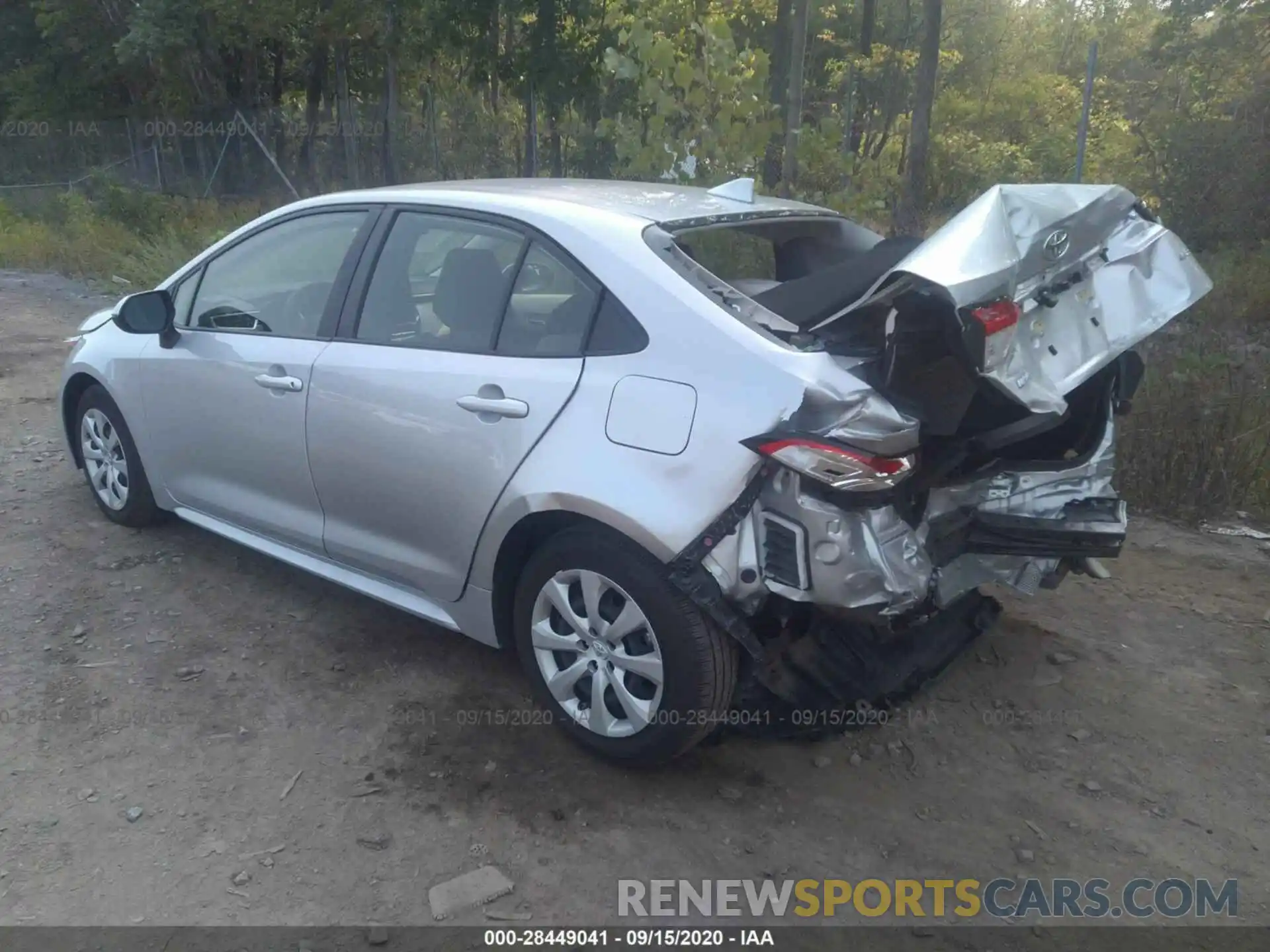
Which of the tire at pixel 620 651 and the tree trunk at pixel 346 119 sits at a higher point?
the tree trunk at pixel 346 119

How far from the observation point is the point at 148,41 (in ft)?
65.3

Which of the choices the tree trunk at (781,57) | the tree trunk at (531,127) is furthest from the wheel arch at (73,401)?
the tree trunk at (781,57)

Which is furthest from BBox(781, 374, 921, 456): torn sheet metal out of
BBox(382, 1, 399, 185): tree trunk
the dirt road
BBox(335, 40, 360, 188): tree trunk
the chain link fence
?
BBox(335, 40, 360, 188): tree trunk

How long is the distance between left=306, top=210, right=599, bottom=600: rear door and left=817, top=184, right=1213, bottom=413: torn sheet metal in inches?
36.9

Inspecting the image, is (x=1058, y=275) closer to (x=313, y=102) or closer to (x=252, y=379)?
(x=252, y=379)

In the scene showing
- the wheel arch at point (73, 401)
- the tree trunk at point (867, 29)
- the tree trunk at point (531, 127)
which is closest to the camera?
the wheel arch at point (73, 401)

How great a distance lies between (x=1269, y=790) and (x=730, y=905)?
70.4 inches

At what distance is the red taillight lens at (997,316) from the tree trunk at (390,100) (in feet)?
46.0

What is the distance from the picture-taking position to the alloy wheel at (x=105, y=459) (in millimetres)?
5070

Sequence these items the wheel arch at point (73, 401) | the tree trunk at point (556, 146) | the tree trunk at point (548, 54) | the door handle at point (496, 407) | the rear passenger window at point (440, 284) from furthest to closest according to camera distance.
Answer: the tree trunk at point (556, 146)
the tree trunk at point (548, 54)
the wheel arch at point (73, 401)
the rear passenger window at point (440, 284)
the door handle at point (496, 407)

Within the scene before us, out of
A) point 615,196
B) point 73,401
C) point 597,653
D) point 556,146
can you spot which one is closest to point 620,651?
point 597,653

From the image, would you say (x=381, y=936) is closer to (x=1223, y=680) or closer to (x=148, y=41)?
(x=1223, y=680)

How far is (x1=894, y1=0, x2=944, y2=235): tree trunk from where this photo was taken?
9367mm

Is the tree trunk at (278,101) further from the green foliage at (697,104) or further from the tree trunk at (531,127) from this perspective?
the green foliage at (697,104)
